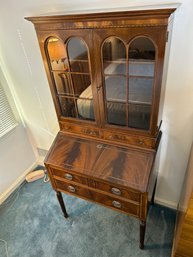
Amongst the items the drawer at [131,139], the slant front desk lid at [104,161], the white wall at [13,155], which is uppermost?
the drawer at [131,139]

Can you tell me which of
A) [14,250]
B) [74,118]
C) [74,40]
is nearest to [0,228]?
[14,250]

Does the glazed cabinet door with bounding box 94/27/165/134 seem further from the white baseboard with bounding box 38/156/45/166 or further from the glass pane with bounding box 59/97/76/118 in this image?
the white baseboard with bounding box 38/156/45/166

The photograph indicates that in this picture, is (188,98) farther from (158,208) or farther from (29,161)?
(29,161)

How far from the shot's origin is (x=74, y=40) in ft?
3.50

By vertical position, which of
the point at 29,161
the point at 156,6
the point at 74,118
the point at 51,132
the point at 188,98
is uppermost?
the point at 156,6

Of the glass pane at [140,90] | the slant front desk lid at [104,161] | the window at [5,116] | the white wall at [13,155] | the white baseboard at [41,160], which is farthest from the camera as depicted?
the white baseboard at [41,160]

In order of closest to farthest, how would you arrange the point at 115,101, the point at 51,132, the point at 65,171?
the point at 115,101 → the point at 65,171 → the point at 51,132

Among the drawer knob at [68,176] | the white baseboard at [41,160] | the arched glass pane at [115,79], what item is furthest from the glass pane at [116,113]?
the white baseboard at [41,160]

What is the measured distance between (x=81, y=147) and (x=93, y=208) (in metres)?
0.79

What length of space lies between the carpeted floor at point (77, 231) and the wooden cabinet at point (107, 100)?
0.21 meters

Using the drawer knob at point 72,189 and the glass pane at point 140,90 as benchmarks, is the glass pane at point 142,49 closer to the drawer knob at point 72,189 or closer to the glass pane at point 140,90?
the glass pane at point 140,90

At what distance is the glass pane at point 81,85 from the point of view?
1175mm

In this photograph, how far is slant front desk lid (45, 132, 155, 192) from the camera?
114 centimetres

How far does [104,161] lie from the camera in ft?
4.10
